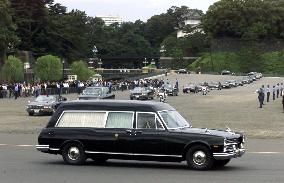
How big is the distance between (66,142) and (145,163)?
2.32 meters

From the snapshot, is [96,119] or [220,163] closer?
[220,163]

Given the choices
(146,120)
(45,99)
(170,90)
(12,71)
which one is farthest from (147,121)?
(12,71)

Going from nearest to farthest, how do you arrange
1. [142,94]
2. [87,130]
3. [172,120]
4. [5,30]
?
[172,120] → [87,130] → [142,94] → [5,30]

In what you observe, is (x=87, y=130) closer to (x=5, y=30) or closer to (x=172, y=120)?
(x=172, y=120)

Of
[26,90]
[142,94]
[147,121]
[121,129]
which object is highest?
[147,121]

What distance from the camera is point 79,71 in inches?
5182

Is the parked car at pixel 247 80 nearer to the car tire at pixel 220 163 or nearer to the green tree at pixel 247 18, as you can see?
the green tree at pixel 247 18

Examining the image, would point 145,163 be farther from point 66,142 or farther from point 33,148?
point 33,148

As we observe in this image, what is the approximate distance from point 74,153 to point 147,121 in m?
2.14

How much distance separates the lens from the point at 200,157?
54.2ft

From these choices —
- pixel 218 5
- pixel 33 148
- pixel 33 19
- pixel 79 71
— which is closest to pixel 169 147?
pixel 33 148

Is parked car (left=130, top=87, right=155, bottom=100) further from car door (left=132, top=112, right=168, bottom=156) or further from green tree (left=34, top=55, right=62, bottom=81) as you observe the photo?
green tree (left=34, top=55, right=62, bottom=81)

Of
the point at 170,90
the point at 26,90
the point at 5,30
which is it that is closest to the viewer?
the point at 26,90

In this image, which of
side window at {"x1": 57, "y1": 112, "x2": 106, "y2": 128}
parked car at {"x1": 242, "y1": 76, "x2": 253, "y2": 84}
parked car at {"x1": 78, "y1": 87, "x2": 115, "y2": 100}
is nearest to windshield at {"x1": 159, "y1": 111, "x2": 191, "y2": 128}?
side window at {"x1": 57, "y1": 112, "x2": 106, "y2": 128}
